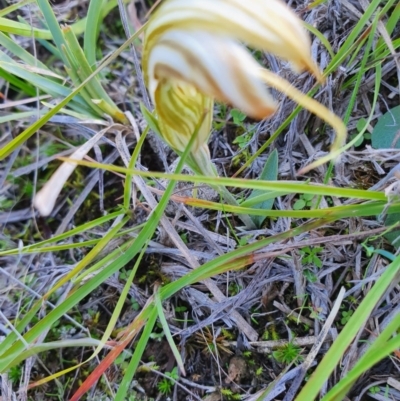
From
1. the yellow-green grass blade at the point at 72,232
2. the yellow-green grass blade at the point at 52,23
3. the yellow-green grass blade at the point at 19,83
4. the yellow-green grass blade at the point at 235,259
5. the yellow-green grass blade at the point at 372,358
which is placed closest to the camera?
the yellow-green grass blade at the point at 372,358

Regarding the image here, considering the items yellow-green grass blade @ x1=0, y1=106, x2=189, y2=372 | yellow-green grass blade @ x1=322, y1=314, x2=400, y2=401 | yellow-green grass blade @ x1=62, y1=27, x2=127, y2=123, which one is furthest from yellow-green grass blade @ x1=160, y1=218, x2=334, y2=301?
yellow-green grass blade @ x1=62, y1=27, x2=127, y2=123

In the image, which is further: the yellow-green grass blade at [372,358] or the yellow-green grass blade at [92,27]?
the yellow-green grass blade at [92,27]

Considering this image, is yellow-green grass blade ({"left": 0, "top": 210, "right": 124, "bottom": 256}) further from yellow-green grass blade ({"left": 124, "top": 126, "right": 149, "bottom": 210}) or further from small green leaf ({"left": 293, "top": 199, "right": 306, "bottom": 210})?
small green leaf ({"left": 293, "top": 199, "right": 306, "bottom": 210})

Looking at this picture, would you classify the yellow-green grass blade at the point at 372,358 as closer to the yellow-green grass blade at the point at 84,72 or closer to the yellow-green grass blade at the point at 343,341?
the yellow-green grass blade at the point at 343,341

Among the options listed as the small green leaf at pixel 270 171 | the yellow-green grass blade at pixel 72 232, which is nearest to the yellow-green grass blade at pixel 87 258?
the yellow-green grass blade at pixel 72 232

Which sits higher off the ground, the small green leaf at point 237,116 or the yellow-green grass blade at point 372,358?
the small green leaf at point 237,116

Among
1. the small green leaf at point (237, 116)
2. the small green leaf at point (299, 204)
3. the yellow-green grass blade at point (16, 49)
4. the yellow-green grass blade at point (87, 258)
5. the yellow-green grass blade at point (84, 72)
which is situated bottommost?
the small green leaf at point (299, 204)

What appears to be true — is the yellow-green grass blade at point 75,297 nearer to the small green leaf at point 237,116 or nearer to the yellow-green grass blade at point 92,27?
the small green leaf at point 237,116

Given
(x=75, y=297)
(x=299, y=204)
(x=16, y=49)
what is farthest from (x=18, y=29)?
(x=299, y=204)

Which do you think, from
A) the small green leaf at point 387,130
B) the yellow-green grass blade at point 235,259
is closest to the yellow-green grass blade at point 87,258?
the yellow-green grass blade at point 235,259

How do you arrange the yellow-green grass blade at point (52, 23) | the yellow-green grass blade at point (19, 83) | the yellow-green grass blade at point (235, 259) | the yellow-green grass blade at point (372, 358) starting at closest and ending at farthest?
the yellow-green grass blade at point (372, 358)
the yellow-green grass blade at point (235, 259)
the yellow-green grass blade at point (52, 23)
the yellow-green grass blade at point (19, 83)
